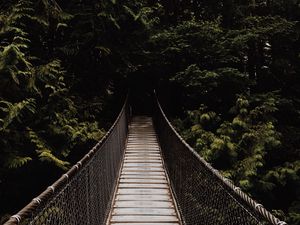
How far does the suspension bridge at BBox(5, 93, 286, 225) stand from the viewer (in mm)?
2195

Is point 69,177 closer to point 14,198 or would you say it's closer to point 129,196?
point 129,196

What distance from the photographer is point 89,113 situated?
9438 mm

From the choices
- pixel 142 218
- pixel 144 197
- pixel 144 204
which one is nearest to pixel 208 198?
pixel 142 218

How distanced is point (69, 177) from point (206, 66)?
858 cm

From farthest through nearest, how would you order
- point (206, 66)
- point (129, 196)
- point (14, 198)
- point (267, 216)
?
1. point (206, 66)
2. point (14, 198)
3. point (129, 196)
4. point (267, 216)

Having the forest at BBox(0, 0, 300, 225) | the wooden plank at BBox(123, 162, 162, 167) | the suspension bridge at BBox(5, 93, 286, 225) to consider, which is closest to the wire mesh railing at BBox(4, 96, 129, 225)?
the suspension bridge at BBox(5, 93, 286, 225)

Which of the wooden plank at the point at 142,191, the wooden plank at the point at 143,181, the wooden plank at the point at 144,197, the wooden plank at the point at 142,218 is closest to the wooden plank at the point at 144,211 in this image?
the wooden plank at the point at 142,218

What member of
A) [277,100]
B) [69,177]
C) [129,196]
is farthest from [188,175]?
[277,100]

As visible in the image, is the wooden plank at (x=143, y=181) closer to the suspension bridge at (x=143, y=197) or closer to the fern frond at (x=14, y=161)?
the suspension bridge at (x=143, y=197)

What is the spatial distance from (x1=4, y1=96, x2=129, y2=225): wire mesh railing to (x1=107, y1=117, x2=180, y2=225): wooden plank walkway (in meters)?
0.23

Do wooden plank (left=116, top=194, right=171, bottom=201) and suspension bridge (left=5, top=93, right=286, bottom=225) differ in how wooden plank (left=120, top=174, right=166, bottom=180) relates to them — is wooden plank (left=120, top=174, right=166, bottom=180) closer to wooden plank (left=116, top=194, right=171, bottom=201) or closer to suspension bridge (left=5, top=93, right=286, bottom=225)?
suspension bridge (left=5, top=93, right=286, bottom=225)

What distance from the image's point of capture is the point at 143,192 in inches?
225

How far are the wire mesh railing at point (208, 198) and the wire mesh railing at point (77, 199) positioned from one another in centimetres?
97

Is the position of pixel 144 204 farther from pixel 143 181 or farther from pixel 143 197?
pixel 143 181
